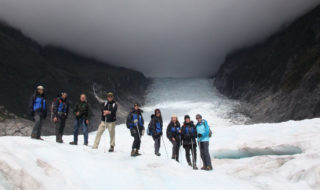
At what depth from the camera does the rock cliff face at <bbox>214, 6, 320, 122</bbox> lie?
87.4ft

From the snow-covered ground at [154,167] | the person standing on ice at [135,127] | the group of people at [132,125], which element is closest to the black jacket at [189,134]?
the group of people at [132,125]

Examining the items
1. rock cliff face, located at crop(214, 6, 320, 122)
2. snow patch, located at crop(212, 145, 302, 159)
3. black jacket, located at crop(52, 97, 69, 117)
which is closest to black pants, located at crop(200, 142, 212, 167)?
black jacket, located at crop(52, 97, 69, 117)

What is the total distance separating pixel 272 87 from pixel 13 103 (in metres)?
34.7

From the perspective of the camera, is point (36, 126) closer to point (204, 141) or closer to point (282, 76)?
point (204, 141)

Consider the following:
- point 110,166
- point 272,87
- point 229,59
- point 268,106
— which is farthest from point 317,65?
point 229,59

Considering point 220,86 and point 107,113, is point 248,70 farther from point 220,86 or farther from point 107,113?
point 107,113

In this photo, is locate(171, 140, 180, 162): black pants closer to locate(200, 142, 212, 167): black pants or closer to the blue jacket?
locate(200, 142, 212, 167): black pants

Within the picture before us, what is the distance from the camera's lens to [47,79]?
33344 mm

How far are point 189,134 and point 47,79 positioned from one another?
94.0 ft

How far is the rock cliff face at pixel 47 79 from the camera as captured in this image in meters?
26.8

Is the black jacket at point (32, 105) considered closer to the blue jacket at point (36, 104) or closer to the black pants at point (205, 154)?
the blue jacket at point (36, 104)

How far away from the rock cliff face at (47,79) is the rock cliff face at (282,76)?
20189 mm

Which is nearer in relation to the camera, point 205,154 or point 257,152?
point 205,154

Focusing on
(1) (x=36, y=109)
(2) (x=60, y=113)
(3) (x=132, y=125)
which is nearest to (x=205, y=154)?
(3) (x=132, y=125)
